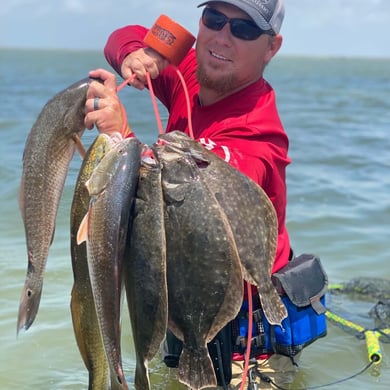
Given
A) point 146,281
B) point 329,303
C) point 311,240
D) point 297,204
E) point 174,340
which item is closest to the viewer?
point 146,281

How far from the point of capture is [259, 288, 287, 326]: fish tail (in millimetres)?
2889

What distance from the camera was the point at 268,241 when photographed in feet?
9.55

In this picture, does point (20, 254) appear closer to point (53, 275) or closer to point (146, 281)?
point (53, 275)

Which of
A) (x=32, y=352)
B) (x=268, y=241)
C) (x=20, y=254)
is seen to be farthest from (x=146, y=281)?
(x=20, y=254)

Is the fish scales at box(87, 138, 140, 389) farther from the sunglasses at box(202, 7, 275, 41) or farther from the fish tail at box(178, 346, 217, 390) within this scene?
the sunglasses at box(202, 7, 275, 41)

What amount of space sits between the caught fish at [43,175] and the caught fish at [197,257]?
0.59m

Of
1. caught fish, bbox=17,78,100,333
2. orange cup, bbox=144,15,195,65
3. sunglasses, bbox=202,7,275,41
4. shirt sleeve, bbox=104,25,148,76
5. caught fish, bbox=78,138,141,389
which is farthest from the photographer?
shirt sleeve, bbox=104,25,148,76

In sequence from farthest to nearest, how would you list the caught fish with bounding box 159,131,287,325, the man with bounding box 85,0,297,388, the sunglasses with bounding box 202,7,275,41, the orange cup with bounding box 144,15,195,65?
1. the sunglasses with bounding box 202,7,275,41
2. the orange cup with bounding box 144,15,195,65
3. the man with bounding box 85,0,297,388
4. the caught fish with bounding box 159,131,287,325

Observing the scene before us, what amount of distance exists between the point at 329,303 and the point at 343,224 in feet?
11.3

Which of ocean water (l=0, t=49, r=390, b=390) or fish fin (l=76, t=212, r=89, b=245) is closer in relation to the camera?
→ fish fin (l=76, t=212, r=89, b=245)

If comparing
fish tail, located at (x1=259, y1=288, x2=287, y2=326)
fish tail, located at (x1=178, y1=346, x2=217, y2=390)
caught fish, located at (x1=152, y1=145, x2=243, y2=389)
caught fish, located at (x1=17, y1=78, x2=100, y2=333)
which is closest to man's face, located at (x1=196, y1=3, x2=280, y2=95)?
caught fish, located at (x1=17, y1=78, x2=100, y2=333)

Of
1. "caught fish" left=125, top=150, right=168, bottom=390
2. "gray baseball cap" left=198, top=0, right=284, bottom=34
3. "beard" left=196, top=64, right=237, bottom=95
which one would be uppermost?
"gray baseball cap" left=198, top=0, right=284, bottom=34

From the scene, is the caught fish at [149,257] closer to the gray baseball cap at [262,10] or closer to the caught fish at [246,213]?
the caught fish at [246,213]

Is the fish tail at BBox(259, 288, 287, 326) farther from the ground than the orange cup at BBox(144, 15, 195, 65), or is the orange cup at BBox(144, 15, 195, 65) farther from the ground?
the orange cup at BBox(144, 15, 195, 65)
